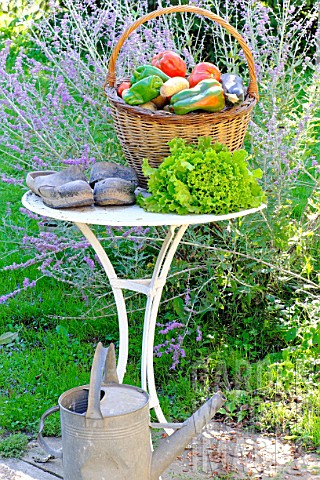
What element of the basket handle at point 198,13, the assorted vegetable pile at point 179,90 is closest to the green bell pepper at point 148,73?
the assorted vegetable pile at point 179,90

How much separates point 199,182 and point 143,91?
1.28ft

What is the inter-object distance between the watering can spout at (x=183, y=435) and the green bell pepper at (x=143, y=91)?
102cm

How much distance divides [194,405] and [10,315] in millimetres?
1359

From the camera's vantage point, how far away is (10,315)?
422cm

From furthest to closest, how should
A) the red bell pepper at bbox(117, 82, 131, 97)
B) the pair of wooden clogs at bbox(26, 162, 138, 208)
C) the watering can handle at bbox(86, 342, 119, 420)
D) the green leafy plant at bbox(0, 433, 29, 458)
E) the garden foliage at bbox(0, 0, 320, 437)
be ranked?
1. the garden foliage at bbox(0, 0, 320, 437)
2. the green leafy plant at bbox(0, 433, 29, 458)
3. the red bell pepper at bbox(117, 82, 131, 97)
4. the pair of wooden clogs at bbox(26, 162, 138, 208)
5. the watering can handle at bbox(86, 342, 119, 420)

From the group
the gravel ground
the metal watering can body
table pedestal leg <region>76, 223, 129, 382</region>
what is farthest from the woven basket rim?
the gravel ground

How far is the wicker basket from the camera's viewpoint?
257 centimetres

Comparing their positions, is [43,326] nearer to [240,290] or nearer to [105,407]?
[240,290]

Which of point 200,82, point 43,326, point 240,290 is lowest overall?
point 43,326

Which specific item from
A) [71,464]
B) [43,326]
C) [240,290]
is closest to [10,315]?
[43,326]

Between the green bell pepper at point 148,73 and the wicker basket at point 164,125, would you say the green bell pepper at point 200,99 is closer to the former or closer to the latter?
the wicker basket at point 164,125

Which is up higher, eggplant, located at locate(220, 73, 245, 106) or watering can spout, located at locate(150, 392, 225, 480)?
eggplant, located at locate(220, 73, 245, 106)

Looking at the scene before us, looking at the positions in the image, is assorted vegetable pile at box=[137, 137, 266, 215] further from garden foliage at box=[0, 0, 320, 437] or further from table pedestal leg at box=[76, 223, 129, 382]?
garden foliage at box=[0, 0, 320, 437]

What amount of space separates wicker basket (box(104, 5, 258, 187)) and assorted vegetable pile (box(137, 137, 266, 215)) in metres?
0.07
